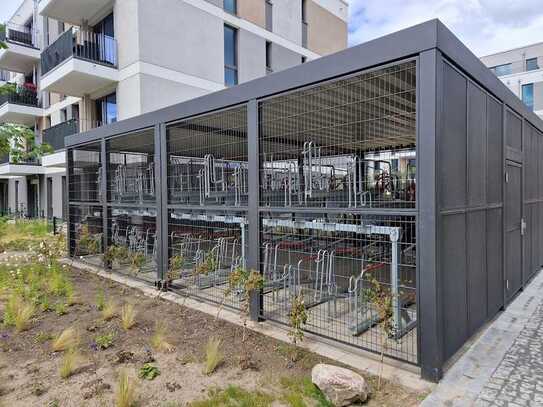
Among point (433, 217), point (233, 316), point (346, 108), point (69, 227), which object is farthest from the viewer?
point (69, 227)

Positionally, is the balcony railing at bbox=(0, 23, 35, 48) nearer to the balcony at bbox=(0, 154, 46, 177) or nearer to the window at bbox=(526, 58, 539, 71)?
the balcony at bbox=(0, 154, 46, 177)

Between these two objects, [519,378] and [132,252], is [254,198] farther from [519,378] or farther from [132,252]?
[132,252]

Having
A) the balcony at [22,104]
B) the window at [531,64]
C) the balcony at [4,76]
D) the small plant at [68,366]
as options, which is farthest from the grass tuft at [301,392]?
the window at [531,64]

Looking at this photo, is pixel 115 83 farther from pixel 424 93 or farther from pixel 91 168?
pixel 424 93

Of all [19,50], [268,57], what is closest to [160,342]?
[268,57]

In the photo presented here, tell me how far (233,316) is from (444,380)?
8.38 feet

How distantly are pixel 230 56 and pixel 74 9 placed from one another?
5292 mm

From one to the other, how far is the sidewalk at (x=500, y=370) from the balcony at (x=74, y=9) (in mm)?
13144

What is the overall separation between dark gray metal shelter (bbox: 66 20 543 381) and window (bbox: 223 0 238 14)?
8082 millimetres

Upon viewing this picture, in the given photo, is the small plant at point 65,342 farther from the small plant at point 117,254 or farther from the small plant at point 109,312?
the small plant at point 117,254

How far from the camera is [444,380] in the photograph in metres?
3.01

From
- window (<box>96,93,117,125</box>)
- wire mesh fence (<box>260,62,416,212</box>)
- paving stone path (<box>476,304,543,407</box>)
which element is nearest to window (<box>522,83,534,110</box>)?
wire mesh fence (<box>260,62,416,212</box>)

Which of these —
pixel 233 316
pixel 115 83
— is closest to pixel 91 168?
pixel 115 83

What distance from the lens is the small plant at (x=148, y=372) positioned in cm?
319
